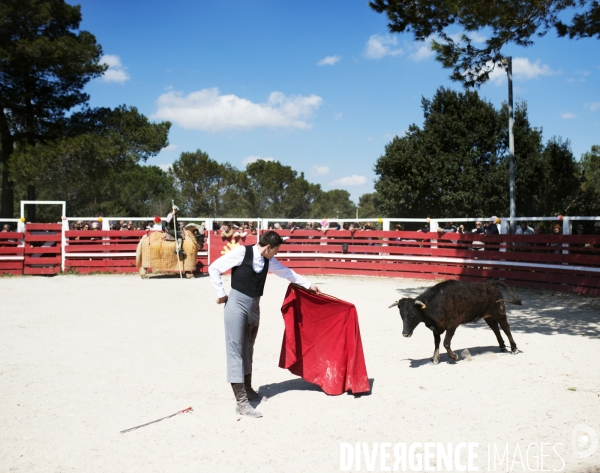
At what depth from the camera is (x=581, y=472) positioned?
14.4 ft

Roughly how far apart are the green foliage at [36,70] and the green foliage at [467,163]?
20.5 meters

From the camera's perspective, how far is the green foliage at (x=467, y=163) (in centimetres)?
3656

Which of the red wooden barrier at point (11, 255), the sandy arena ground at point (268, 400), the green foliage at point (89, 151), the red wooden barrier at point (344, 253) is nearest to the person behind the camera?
the sandy arena ground at point (268, 400)

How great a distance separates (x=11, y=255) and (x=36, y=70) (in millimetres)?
13447

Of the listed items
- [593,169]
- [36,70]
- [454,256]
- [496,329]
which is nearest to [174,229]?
[454,256]

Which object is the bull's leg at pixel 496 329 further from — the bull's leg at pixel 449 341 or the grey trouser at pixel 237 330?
the grey trouser at pixel 237 330

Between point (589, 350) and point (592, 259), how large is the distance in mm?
5991

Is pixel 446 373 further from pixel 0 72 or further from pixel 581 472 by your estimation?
pixel 0 72

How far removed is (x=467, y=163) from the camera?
37531 millimetres

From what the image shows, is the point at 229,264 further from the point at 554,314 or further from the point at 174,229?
the point at 174,229

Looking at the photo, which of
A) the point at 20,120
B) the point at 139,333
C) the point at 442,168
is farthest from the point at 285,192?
the point at 139,333

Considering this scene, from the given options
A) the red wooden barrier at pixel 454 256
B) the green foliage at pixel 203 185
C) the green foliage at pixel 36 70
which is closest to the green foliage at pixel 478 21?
the red wooden barrier at pixel 454 256

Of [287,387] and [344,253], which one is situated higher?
[344,253]

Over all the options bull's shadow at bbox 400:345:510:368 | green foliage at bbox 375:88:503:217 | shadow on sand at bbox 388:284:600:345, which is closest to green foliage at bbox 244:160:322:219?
green foliage at bbox 375:88:503:217
